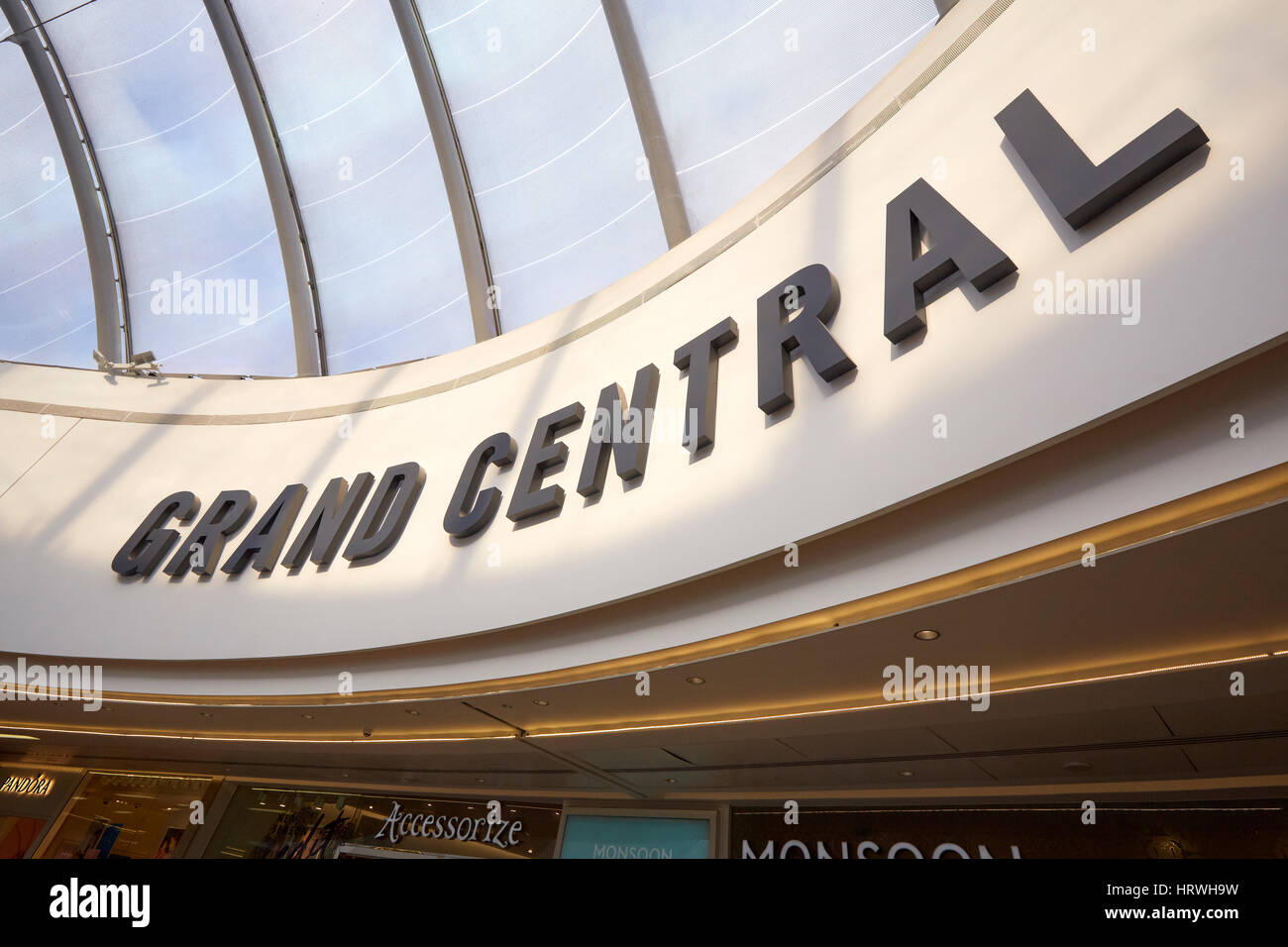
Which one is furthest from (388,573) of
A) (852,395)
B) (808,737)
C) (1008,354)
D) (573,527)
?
(1008,354)

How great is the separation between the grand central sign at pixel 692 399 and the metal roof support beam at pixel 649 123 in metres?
2.84

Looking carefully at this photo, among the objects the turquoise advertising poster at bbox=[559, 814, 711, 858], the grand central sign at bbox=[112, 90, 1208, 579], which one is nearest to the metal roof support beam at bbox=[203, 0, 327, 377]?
the grand central sign at bbox=[112, 90, 1208, 579]

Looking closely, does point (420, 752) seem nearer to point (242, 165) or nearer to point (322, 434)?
point (322, 434)

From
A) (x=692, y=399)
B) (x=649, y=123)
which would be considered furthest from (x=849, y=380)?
(x=649, y=123)

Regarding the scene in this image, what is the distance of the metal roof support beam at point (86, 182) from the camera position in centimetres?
873

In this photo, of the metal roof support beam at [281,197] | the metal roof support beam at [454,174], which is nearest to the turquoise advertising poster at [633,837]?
the metal roof support beam at [454,174]

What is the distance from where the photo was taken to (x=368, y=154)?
8.33m

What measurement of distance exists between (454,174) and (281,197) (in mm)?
2484

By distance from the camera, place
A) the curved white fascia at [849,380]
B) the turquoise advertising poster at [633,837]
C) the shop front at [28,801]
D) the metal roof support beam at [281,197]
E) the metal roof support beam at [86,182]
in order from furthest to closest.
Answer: the metal roof support beam at [86,182]
the metal roof support beam at [281,197]
the shop front at [28,801]
the turquoise advertising poster at [633,837]
the curved white fascia at [849,380]

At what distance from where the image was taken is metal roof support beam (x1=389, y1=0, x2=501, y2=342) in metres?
7.23

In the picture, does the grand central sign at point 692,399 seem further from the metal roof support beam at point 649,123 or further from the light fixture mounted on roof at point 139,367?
the metal roof support beam at point 649,123

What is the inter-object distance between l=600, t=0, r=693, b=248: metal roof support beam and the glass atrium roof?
0.06ft

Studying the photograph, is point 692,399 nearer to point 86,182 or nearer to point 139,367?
point 139,367

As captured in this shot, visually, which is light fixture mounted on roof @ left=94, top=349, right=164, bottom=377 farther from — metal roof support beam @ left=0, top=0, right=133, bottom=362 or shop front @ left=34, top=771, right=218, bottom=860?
shop front @ left=34, top=771, right=218, bottom=860
